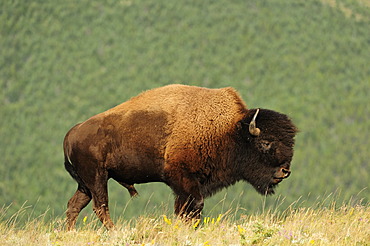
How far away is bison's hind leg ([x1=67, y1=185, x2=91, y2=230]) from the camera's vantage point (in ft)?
23.0

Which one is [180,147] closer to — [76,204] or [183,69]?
[76,204]

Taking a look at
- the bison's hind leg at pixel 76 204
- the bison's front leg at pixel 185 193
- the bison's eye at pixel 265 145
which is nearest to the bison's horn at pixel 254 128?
the bison's eye at pixel 265 145

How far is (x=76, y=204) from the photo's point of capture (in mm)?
7094

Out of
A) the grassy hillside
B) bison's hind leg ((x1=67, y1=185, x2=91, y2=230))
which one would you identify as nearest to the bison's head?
bison's hind leg ((x1=67, y1=185, x2=91, y2=230))

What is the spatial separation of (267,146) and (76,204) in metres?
2.75

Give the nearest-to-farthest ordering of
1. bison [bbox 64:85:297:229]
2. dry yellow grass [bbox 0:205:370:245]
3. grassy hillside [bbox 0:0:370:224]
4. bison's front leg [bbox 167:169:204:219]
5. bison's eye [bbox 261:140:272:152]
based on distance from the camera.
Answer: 1. dry yellow grass [bbox 0:205:370:245]
2. bison's front leg [bbox 167:169:204:219]
3. bison [bbox 64:85:297:229]
4. bison's eye [bbox 261:140:272:152]
5. grassy hillside [bbox 0:0:370:224]

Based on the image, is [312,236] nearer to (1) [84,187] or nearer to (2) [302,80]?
(1) [84,187]

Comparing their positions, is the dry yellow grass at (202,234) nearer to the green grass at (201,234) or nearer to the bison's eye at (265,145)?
the green grass at (201,234)

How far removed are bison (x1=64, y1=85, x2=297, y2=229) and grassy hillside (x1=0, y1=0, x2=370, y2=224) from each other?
1766cm

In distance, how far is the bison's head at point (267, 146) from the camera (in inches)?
272

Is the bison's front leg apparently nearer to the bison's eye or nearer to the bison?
the bison

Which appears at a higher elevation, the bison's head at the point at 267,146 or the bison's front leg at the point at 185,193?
the bison's head at the point at 267,146

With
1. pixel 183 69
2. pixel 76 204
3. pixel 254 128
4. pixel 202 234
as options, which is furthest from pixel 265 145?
pixel 183 69

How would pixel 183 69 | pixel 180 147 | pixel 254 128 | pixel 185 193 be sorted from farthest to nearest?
pixel 183 69
pixel 254 128
pixel 180 147
pixel 185 193
